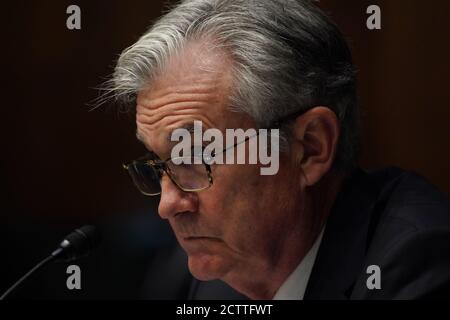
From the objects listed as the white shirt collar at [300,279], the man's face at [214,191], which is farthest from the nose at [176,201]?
the white shirt collar at [300,279]

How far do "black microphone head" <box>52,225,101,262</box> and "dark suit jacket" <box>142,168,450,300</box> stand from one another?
1.32ft

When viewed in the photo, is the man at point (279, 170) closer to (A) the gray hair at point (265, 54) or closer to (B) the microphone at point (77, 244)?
(A) the gray hair at point (265, 54)

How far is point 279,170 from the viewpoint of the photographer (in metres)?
1.25

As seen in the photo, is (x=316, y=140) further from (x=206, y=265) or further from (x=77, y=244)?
(x=77, y=244)

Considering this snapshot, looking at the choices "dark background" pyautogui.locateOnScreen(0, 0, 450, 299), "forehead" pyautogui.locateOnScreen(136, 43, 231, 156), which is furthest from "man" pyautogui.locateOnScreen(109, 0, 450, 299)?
"dark background" pyautogui.locateOnScreen(0, 0, 450, 299)

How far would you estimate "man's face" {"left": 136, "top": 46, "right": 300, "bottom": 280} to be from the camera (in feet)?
3.99

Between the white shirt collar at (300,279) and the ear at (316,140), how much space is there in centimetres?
13

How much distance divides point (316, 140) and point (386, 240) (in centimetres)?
21

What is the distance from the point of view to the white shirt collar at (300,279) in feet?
4.37

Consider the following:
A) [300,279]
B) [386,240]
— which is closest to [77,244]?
[300,279]

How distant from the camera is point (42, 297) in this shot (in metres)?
1.43

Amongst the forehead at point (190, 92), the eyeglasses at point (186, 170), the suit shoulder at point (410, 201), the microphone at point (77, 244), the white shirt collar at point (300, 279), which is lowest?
the white shirt collar at point (300, 279)
